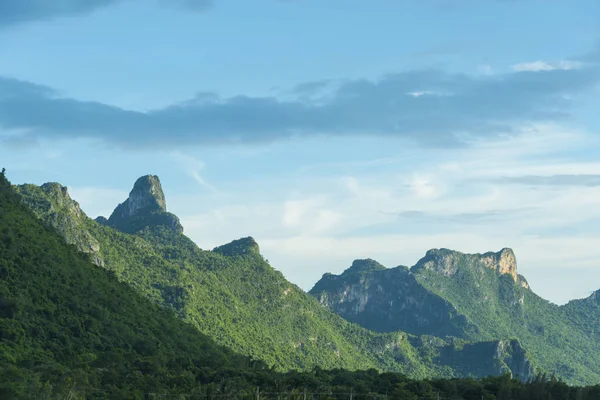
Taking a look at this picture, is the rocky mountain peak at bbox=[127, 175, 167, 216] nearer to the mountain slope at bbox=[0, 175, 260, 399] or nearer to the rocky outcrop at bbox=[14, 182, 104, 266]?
the rocky outcrop at bbox=[14, 182, 104, 266]

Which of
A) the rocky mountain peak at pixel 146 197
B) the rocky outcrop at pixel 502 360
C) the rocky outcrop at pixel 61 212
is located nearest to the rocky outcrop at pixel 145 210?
the rocky mountain peak at pixel 146 197

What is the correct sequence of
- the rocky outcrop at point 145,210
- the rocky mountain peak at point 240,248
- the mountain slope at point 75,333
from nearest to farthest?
the mountain slope at point 75,333 < the rocky outcrop at point 145,210 < the rocky mountain peak at point 240,248

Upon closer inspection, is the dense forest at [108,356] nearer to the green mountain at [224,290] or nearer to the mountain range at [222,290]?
the mountain range at [222,290]

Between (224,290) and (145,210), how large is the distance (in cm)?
3475

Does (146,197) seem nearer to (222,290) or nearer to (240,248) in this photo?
(240,248)

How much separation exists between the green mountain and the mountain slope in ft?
122

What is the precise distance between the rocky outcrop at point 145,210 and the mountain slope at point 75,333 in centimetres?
8703

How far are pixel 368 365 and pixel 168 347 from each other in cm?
10303

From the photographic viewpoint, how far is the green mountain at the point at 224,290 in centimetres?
14000

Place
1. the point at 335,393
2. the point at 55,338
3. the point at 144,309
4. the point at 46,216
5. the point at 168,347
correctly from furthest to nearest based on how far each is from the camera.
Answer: the point at 46,216 < the point at 144,309 < the point at 168,347 < the point at 55,338 < the point at 335,393

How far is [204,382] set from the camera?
231 ft

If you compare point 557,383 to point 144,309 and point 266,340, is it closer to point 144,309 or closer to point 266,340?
point 144,309

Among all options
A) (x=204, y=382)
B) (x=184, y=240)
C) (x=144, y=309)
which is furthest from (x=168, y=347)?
(x=184, y=240)

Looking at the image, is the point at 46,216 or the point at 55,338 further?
the point at 46,216
